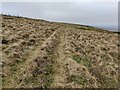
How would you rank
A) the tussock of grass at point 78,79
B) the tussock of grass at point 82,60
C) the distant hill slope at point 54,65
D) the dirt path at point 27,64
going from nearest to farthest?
the distant hill slope at point 54,65 → the dirt path at point 27,64 → the tussock of grass at point 78,79 → the tussock of grass at point 82,60

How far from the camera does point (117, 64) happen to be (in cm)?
3688

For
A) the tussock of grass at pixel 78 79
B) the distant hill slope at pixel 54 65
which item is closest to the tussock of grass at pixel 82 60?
the distant hill slope at pixel 54 65

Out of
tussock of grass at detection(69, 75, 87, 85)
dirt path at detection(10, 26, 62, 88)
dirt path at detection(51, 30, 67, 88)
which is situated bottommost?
tussock of grass at detection(69, 75, 87, 85)

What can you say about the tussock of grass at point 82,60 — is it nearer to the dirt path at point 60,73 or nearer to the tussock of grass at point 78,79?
the dirt path at point 60,73

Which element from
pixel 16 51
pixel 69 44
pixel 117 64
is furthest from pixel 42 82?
pixel 69 44

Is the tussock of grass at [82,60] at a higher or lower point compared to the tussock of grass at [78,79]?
higher

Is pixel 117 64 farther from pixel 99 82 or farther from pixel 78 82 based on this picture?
pixel 78 82

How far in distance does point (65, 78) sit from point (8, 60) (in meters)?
7.65

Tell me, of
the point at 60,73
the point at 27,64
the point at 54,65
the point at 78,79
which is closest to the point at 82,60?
the point at 54,65

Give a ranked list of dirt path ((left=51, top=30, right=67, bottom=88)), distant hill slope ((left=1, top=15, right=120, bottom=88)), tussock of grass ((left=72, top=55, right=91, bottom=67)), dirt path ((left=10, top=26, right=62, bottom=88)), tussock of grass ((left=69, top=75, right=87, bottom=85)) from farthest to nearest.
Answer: tussock of grass ((left=72, top=55, right=91, bottom=67))
tussock of grass ((left=69, top=75, right=87, bottom=85))
dirt path ((left=10, top=26, right=62, bottom=88))
distant hill slope ((left=1, top=15, right=120, bottom=88))
dirt path ((left=51, top=30, right=67, bottom=88))

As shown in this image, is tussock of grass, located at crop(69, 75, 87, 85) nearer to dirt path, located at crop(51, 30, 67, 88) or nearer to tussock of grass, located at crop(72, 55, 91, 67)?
dirt path, located at crop(51, 30, 67, 88)

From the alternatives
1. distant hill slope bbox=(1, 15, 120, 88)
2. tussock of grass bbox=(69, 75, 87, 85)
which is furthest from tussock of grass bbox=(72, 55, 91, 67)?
Result: tussock of grass bbox=(69, 75, 87, 85)

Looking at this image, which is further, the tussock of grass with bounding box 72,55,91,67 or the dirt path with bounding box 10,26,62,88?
the tussock of grass with bounding box 72,55,91,67

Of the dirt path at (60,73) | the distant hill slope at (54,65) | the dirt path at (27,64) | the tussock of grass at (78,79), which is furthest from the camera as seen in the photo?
the tussock of grass at (78,79)
